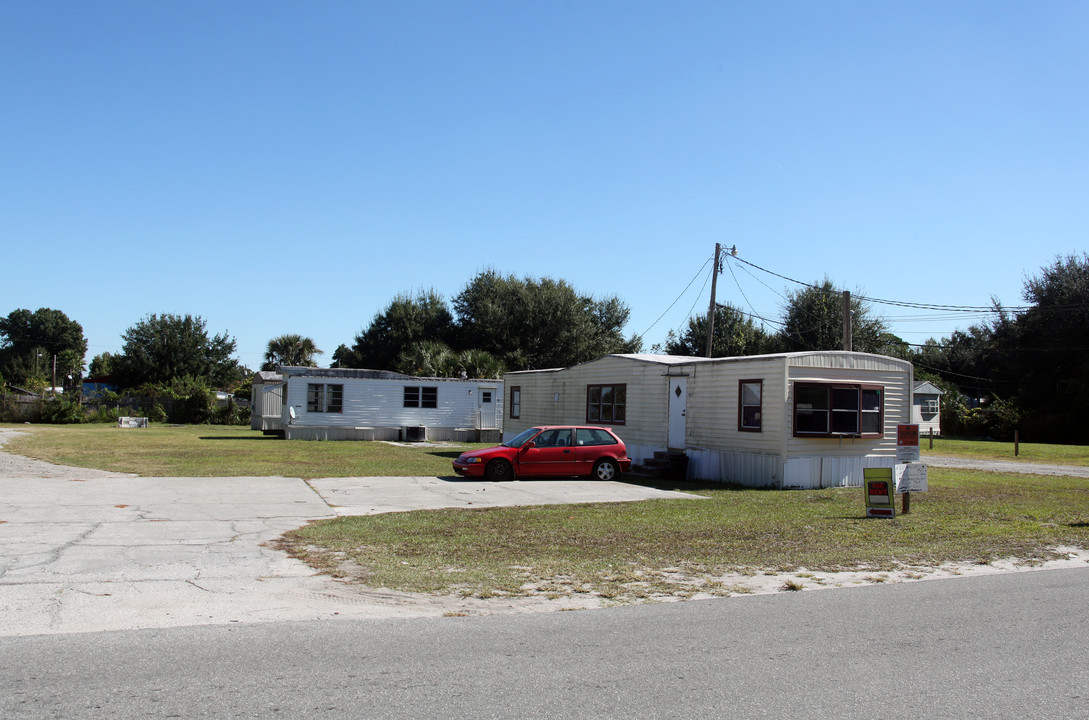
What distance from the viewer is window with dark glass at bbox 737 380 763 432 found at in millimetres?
18781

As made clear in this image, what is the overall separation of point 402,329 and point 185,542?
152ft

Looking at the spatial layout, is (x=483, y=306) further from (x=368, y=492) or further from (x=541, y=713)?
(x=541, y=713)

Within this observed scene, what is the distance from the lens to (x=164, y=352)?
192 feet

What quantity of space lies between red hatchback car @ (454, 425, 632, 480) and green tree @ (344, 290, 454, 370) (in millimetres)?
37265

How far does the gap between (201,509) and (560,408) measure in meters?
14.4

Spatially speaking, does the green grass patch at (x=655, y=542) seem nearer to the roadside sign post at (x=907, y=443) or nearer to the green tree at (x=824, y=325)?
the roadside sign post at (x=907, y=443)

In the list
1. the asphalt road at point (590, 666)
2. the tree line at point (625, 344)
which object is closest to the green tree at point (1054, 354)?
the tree line at point (625, 344)

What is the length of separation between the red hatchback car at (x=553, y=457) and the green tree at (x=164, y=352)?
44.9 m

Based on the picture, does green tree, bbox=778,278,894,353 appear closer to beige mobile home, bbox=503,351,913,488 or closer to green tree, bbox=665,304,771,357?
green tree, bbox=665,304,771,357

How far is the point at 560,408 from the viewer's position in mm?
25938

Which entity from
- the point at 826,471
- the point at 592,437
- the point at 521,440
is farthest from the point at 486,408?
the point at 826,471

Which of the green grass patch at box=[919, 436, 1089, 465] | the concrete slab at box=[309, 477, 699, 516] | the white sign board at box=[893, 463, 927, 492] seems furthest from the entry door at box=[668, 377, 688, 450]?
the green grass patch at box=[919, 436, 1089, 465]

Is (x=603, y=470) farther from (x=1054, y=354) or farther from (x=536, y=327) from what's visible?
(x=1054, y=354)

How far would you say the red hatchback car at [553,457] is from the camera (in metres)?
18.4
